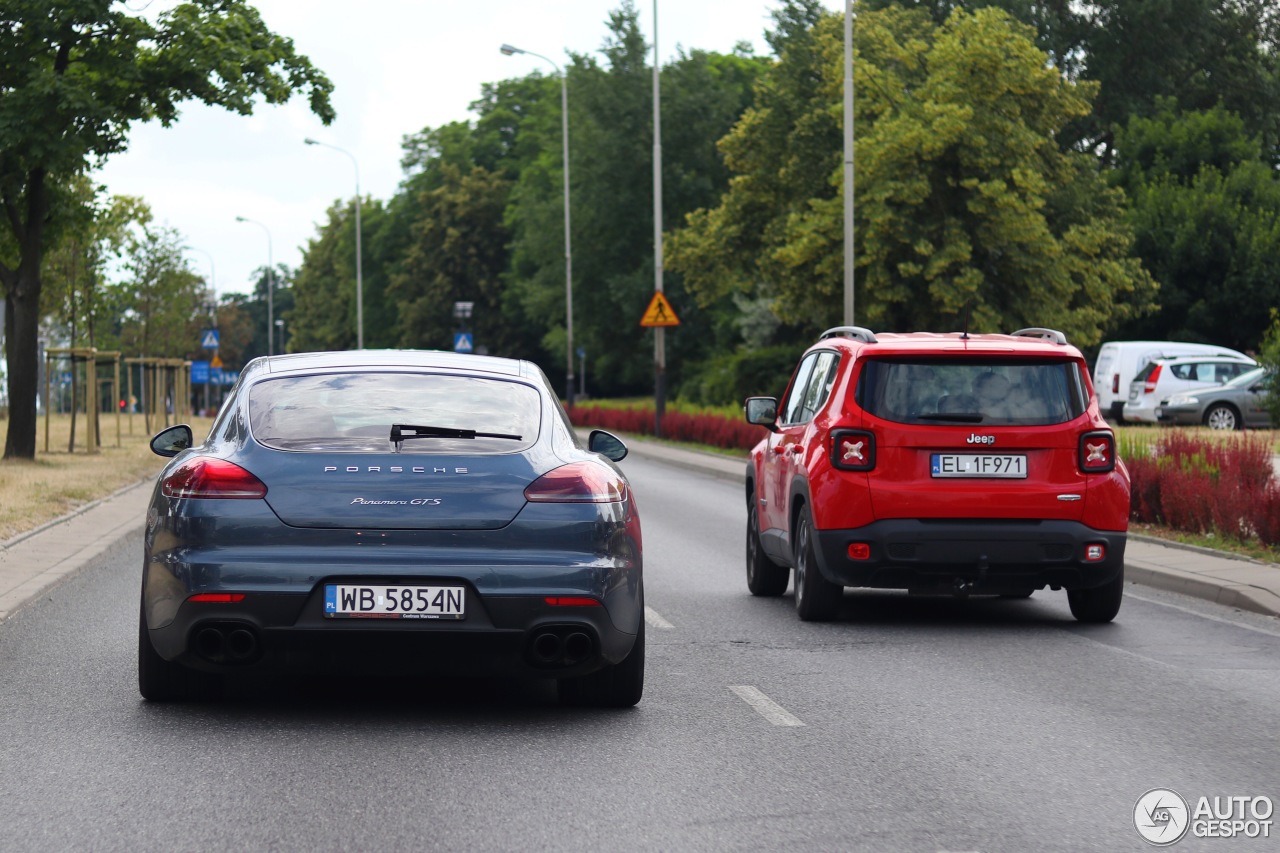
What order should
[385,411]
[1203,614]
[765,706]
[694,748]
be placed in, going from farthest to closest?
[1203,614], [765,706], [385,411], [694,748]

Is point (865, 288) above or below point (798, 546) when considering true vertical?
above

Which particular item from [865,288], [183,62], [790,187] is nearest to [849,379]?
[183,62]

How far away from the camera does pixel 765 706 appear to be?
26.6 feet

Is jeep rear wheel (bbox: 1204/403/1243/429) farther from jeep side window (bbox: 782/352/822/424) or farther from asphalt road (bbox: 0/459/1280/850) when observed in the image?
asphalt road (bbox: 0/459/1280/850)

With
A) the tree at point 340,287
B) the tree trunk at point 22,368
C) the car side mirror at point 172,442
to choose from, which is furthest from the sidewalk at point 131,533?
the tree at point 340,287

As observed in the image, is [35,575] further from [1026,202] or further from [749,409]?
[1026,202]

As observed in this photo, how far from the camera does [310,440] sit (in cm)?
750

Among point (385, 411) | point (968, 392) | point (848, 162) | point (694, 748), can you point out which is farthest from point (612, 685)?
point (848, 162)

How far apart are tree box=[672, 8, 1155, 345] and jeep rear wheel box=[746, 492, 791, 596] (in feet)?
91.5

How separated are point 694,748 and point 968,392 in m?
4.34

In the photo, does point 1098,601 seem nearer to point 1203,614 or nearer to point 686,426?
point 1203,614

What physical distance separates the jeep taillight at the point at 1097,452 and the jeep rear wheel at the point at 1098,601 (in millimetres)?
674

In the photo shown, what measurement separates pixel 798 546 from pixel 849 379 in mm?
1141

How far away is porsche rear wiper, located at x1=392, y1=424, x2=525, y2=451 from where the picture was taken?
7527 mm
